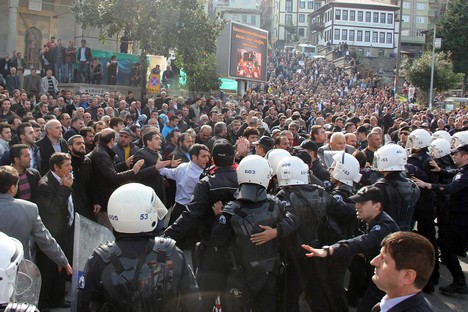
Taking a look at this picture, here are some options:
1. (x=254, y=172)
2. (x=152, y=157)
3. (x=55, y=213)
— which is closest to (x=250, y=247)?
(x=254, y=172)

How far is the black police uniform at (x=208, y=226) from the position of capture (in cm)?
508

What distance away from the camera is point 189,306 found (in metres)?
3.33

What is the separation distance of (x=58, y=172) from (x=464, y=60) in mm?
60713

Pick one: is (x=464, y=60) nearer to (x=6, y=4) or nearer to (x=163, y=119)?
(x=6, y=4)

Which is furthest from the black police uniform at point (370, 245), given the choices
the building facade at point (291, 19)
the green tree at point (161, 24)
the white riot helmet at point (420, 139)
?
the building facade at point (291, 19)

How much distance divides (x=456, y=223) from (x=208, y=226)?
12.2 ft

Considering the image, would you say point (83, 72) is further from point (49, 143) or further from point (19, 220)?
point (19, 220)

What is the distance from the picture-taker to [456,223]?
7230 mm

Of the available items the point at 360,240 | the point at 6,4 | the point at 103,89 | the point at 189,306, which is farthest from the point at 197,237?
the point at 6,4

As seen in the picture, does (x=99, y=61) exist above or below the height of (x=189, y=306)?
above

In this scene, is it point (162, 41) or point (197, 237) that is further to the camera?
point (162, 41)

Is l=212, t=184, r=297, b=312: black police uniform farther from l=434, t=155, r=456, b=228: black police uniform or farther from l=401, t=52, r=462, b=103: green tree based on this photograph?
l=401, t=52, r=462, b=103: green tree

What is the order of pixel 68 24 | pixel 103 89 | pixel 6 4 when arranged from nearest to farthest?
pixel 103 89 → pixel 6 4 → pixel 68 24

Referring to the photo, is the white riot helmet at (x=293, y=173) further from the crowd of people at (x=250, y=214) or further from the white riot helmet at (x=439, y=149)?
the white riot helmet at (x=439, y=149)
